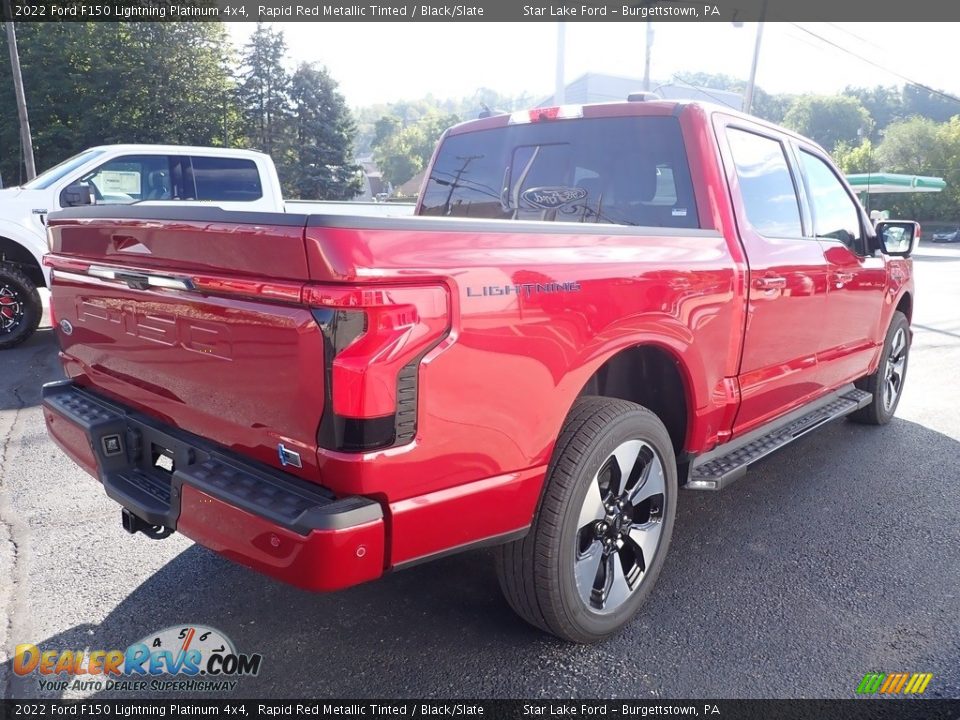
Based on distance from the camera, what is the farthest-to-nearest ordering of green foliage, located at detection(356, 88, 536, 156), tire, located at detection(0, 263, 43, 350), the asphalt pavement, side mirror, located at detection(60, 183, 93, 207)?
1. green foliage, located at detection(356, 88, 536, 156)
2. tire, located at detection(0, 263, 43, 350)
3. side mirror, located at detection(60, 183, 93, 207)
4. the asphalt pavement

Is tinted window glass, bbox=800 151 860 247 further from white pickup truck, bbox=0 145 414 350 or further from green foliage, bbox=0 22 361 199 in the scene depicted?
green foliage, bbox=0 22 361 199

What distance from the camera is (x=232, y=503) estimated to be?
78.7 inches

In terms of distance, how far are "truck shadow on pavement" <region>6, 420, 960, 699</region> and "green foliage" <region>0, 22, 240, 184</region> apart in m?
36.3

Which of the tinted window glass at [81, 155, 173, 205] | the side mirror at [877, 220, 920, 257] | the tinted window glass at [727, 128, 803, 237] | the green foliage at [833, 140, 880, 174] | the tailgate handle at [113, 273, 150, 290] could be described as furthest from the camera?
the green foliage at [833, 140, 880, 174]

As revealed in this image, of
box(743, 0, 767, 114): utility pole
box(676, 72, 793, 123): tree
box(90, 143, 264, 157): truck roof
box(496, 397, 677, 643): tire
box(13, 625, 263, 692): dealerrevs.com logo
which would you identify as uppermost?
box(676, 72, 793, 123): tree

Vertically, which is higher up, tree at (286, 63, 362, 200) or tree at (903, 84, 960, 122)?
tree at (903, 84, 960, 122)

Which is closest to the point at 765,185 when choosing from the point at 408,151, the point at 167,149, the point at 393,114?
the point at 167,149

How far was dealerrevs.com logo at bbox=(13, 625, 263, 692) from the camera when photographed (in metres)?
2.43

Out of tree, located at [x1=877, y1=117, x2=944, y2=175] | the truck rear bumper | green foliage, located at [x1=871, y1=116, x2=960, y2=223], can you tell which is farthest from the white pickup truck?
tree, located at [x1=877, y1=117, x2=944, y2=175]

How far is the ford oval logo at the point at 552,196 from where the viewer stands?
11.7 feet

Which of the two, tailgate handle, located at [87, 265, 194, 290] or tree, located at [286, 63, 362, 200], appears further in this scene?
tree, located at [286, 63, 362, 200]

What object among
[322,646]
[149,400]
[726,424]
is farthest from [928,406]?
[149,400]

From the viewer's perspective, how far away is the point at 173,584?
301 centimetres

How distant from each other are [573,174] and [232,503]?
2359 mm
